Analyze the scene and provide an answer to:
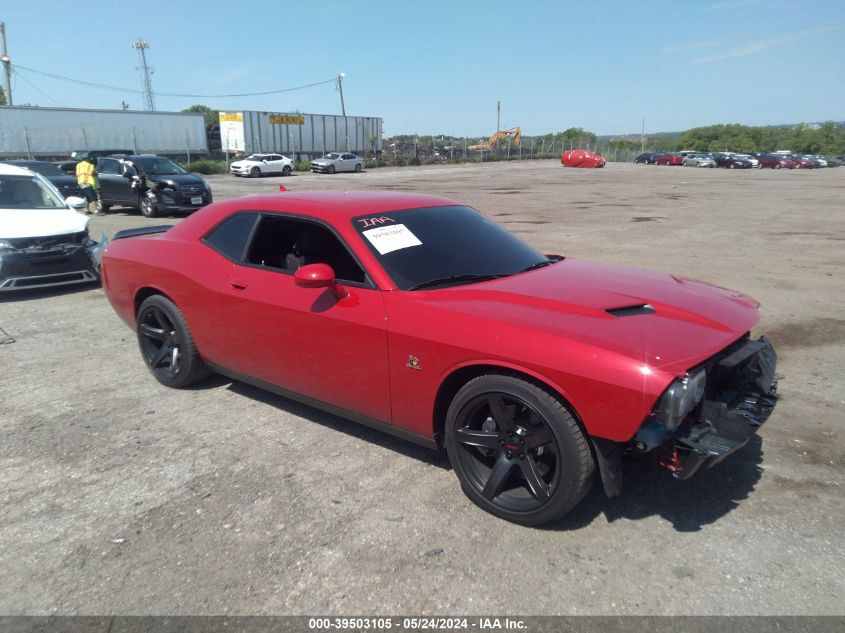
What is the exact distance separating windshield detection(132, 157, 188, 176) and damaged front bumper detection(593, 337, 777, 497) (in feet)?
56.6

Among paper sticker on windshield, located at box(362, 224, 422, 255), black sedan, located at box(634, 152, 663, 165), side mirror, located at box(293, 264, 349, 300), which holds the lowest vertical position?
black sedan, located at box(634, 152, 663, 165)

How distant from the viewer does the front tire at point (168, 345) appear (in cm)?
459

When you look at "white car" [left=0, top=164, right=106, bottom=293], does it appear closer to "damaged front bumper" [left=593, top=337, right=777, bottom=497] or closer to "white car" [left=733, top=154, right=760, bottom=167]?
"damaged front bumper" [left=593, top=337, right=777, bottom=497]

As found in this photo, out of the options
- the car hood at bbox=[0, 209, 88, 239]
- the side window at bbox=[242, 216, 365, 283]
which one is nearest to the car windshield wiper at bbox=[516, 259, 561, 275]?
the side window at bbox=[242, 216, 365, 283]

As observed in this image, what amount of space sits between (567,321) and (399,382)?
3.09 feet

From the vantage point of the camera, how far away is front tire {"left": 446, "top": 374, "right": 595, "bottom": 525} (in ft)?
9.16

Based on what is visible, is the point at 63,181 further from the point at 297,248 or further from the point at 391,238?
the point at 391,238

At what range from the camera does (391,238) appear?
375cm

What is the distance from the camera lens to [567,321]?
301 cm

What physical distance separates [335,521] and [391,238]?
163 cm

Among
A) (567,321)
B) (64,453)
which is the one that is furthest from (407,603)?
(64,453)

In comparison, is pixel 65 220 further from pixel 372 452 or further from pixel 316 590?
pixel 316 590

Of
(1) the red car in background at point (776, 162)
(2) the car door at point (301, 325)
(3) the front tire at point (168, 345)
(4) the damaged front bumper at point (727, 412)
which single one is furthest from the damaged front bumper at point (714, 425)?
(1) the red car in background at point (776, 162)

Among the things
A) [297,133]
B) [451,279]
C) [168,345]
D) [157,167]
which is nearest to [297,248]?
[451,279]
